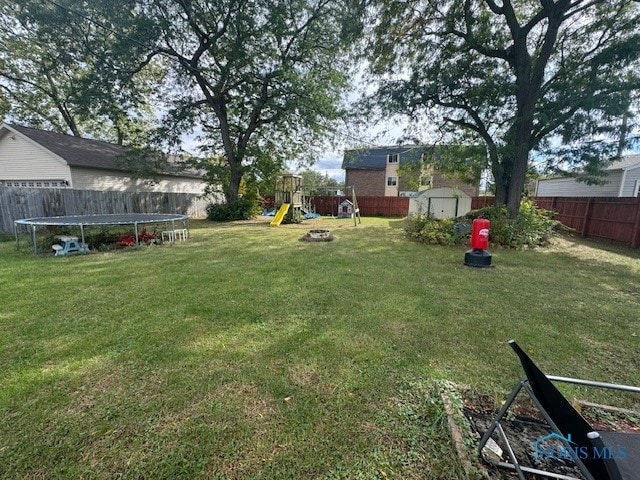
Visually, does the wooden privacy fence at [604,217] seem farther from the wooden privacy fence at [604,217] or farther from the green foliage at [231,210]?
the green foliage at [231,210]

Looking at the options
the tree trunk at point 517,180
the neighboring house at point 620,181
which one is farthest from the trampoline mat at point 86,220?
the neighboring house at point 620,181

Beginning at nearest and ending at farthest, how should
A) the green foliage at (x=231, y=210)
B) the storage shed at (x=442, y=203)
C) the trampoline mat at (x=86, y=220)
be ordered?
the trampoline mat at (x=86, y=220) → the storage shed at (x=442, y=203) → the green foliage at (x=231, y=210)

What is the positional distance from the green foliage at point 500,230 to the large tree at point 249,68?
8.05 meters

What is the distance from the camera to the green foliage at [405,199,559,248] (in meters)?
8.92

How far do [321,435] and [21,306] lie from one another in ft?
15.6

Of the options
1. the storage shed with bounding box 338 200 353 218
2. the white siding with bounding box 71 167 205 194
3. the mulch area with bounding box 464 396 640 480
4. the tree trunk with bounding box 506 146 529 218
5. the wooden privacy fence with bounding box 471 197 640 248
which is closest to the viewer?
the mulch area with bounding box 464 396 640 480

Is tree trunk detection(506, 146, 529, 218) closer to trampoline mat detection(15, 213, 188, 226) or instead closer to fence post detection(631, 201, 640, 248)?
fence post detection(631, 201, 640, 248)

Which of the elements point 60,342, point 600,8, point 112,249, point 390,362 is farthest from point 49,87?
point 600,8

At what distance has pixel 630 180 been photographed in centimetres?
1379

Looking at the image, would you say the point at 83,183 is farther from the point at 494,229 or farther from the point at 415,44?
the point at 494,229

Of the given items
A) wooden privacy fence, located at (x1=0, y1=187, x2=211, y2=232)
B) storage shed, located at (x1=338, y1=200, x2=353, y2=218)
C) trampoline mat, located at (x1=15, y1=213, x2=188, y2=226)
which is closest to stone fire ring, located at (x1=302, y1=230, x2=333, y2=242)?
trampoline mat, located at (x1=15, y1=213, x2=188, y2=226)

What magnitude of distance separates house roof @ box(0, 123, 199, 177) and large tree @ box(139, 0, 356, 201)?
3.72m

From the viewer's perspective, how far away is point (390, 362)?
8.95 feet

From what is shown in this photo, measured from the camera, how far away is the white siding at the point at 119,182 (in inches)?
526
